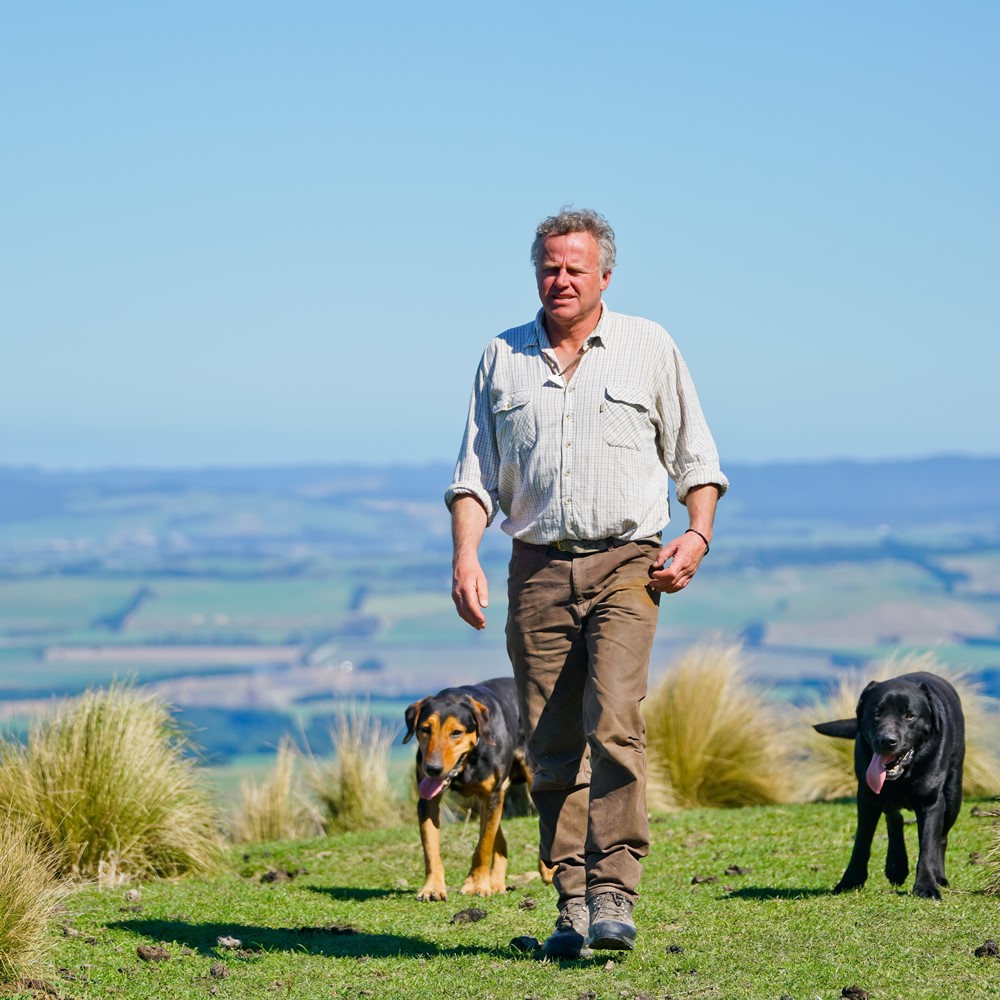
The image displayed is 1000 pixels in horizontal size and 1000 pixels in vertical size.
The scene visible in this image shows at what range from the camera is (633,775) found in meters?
5.25

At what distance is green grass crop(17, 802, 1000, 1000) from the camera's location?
5051 millimetres

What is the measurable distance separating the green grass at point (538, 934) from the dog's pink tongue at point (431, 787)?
54 cm

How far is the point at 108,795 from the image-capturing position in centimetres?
874

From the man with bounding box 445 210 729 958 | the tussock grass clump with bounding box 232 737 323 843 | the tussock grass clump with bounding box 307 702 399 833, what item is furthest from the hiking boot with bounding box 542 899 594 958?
the tussock grass clump with bounding box 232 737 323 843

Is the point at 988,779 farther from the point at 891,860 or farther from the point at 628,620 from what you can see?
the point at 628,620

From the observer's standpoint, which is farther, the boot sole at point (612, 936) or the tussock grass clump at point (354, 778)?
the tussock grass clump at point (354, 778)

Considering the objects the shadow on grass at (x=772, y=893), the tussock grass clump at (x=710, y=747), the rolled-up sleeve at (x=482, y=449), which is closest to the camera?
the rolled-up sleeve at (x=482, y=449)

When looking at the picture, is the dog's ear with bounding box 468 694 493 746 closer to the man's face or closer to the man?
the man

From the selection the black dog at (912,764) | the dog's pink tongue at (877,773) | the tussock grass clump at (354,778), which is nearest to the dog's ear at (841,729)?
the black dog at (912,764)

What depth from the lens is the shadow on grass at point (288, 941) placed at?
19.7 feet

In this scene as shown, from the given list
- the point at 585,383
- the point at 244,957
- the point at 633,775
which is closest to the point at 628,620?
the point at 633,775

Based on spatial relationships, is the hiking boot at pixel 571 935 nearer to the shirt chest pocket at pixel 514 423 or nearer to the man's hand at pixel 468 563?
the man's hand at pixel 468 563

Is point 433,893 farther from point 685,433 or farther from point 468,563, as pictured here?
point 685,433

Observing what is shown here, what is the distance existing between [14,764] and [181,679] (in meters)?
96.6
